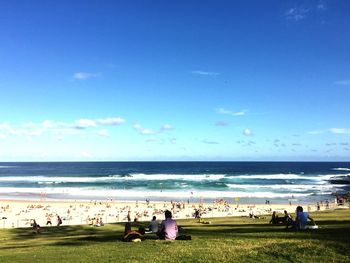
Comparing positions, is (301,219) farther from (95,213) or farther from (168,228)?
(95,213)

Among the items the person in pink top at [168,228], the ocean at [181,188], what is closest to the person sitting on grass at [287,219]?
→ the person in pink top at [168,228]

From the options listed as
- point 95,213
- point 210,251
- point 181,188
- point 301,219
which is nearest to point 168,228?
point 210,251

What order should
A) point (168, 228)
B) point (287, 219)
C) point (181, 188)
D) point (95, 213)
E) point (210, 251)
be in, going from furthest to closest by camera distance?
point (181, 188), point (95, 213), point (287, 219), point (168, 228), point (210, 251)

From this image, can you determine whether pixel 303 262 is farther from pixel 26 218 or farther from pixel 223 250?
pixel 26 218

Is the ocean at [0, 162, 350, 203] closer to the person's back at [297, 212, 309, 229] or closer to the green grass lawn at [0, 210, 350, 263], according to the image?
the person's back at [297, 212, 309, 229]

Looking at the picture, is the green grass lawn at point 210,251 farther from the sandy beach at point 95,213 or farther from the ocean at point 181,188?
the ocean at point 181,188

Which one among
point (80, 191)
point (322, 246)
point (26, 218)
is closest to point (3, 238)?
point (322, 246)

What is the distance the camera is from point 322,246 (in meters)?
12.4

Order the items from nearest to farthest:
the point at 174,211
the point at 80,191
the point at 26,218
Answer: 1. the point at 26,218
2. the point at 174,211
3. the point at 80,191

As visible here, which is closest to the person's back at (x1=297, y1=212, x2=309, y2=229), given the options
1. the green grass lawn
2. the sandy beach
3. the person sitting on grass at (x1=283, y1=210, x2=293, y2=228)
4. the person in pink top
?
the green grass lawn

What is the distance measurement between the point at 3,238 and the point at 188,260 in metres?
14.3

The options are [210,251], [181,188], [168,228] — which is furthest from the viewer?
[181,188]

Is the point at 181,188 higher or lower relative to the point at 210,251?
lower

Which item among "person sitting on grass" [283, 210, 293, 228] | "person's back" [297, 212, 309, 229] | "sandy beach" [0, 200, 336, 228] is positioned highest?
"person's back" [297, 212, 309, 229]
